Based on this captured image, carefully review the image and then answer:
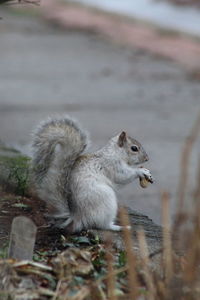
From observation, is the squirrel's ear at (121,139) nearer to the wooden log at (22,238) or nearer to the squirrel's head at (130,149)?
the squirrel's head at (130,149)

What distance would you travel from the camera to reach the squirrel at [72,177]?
4.82m

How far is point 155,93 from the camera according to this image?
11.2m

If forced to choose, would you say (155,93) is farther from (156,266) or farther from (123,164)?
(156,266)

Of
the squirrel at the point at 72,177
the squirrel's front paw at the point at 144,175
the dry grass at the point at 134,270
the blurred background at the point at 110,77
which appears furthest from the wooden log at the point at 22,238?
the blurred background at the point at 110,77

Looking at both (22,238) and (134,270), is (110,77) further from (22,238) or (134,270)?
(134,270)

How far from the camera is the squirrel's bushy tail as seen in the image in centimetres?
492

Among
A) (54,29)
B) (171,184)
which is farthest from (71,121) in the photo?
(54,29)

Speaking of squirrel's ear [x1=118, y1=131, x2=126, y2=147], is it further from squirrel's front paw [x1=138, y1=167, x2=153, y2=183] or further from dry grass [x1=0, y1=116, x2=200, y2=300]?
dry grass [x1=0, y1=116, x2=200, y2=300]

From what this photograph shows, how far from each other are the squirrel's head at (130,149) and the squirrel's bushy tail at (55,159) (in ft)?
1.26

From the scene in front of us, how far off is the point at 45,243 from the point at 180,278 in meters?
1.37

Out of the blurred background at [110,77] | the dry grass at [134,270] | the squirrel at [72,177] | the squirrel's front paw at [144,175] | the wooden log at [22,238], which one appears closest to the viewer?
the dry grass at [134,270]

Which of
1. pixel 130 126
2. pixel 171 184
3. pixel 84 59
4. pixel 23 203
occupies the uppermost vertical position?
pixel 84 59

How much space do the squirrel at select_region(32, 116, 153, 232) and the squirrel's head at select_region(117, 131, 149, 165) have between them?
224 mm

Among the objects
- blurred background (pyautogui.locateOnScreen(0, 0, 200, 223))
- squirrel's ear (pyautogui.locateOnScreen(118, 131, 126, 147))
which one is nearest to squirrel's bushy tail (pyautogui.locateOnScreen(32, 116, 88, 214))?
squirrel's ear (pyautogui.locateOnScreen(118, 131, 126, 147))
